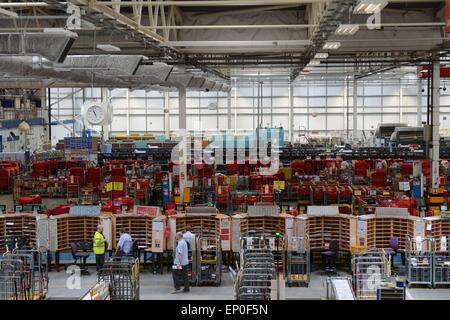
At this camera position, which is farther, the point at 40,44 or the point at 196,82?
the point at 196,82

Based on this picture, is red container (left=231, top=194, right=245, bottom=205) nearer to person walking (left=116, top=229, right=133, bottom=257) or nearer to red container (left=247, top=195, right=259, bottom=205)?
red container (left=247, top=195, right=259, bottom=205)

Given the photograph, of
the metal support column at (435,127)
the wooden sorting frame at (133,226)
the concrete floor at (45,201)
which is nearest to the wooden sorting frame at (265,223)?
the wooden sorting frame at (133,226)

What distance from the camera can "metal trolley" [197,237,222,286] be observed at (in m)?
14.5

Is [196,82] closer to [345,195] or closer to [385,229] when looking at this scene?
[345,195]

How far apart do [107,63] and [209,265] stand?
614 centimetres

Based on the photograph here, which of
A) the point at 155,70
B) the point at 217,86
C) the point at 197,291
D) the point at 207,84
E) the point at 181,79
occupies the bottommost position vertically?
the point at 197,291

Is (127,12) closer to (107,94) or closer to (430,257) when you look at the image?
(430,257)

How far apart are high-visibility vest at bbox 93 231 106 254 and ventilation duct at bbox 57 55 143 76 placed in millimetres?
4656

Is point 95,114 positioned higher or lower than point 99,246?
higher

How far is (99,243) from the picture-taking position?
15008mm

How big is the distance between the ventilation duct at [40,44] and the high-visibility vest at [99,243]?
13.0 ft

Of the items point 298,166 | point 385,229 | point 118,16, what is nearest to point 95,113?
point 118,16
